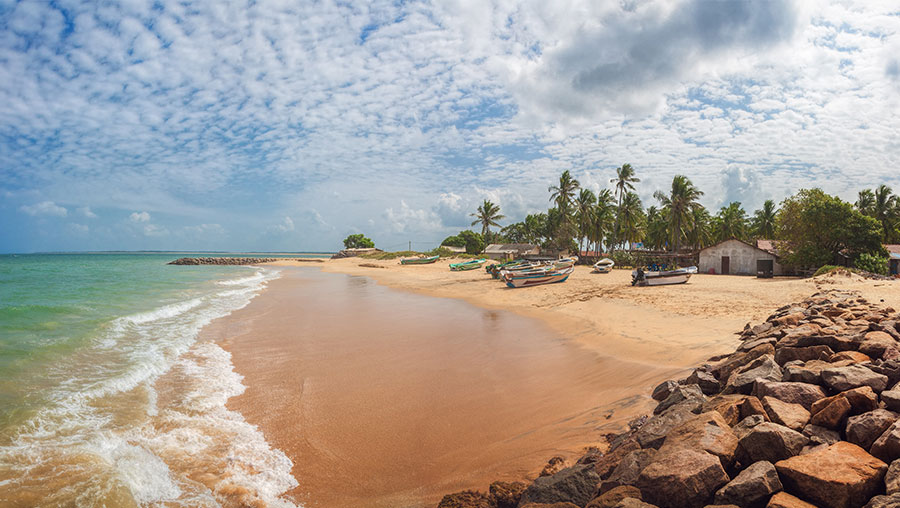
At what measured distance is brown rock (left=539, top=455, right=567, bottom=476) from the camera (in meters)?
5.03

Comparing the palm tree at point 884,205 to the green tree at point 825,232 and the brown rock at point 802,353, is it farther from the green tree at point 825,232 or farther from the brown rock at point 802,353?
the brown rock at point 802,353

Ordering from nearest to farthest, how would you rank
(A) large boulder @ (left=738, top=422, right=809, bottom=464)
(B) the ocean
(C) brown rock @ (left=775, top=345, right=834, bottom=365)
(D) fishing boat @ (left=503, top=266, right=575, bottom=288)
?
(A) large boulder @ (left=738, top=422, right=809, bottom=464)
(B) the ocean
(C) brown rock @ (left=775, top=345, right=834, bottom=365)
(D) fishing boat @ (left=503, top=266, right=575, bottom=288)

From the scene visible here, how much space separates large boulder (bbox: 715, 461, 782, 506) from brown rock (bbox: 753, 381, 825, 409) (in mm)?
1723

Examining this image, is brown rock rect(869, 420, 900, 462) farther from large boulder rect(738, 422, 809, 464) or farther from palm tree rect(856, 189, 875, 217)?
palm tree rect(856, 189, 875, 217)

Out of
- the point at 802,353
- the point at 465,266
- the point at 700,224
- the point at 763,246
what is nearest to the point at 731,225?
the point at 700,224

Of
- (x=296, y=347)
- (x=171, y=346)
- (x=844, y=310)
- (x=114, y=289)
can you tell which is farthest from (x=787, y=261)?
(x=114, y=289)

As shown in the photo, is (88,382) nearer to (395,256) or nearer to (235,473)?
(235,473)

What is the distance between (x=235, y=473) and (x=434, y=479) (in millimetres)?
2611

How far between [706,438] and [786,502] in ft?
2.92

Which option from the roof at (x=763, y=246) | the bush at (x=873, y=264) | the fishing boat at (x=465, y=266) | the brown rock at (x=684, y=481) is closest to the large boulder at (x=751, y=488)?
the brown rock at (x=684, y=481)

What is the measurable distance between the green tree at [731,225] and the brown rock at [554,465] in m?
68.8

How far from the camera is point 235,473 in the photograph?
5.70 meters

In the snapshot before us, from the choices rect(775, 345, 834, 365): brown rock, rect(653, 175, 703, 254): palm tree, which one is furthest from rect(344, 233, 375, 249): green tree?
rect(775, 345, 834, 365): brown rock

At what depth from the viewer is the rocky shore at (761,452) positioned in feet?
10.6
